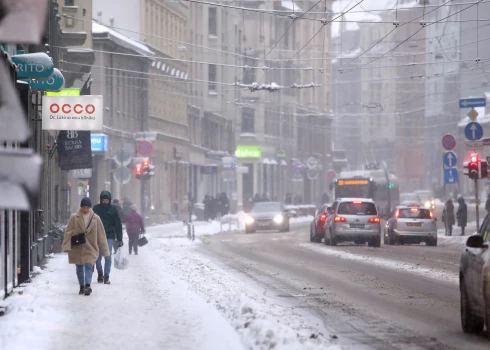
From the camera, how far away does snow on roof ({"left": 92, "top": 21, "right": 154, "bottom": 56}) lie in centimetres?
6050

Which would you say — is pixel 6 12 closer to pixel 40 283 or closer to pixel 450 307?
pixel 450 307

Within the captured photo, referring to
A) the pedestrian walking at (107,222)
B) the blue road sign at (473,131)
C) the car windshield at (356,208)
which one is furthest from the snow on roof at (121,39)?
the pedestrian walking at (107,222)

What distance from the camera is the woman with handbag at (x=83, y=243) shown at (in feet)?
61.8

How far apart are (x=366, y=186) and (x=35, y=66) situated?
51.2 m

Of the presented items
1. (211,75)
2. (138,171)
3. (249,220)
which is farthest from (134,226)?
(211,75)

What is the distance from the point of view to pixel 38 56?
16.8 m

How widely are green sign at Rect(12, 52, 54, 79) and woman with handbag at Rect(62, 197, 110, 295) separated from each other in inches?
116

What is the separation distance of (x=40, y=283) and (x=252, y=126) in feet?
280

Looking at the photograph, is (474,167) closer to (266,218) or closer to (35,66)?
(266,218)

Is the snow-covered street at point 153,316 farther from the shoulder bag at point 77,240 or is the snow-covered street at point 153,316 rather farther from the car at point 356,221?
the car at point 356,221

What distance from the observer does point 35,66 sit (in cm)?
1667

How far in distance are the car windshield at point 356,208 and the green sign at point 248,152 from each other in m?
60.6

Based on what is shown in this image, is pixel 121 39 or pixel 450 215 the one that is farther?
pixel 121 39

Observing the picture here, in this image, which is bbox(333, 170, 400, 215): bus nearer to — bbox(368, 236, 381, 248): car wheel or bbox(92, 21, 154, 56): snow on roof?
bbox(92, 21, 154, 56): snow on roof
